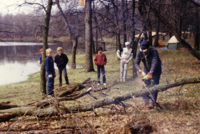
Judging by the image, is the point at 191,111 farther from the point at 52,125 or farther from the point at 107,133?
the point at 52,125

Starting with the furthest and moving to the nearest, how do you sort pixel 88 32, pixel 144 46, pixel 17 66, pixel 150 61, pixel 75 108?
pixel 17 66 < pixel 88 32 < pixel 150 61 < pixel 144 46 < pixel 75 108

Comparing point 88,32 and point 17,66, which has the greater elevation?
point 88,32

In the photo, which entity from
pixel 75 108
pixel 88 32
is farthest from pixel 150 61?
pixel 88 32

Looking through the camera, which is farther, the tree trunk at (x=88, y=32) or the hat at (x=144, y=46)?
the tree trunk at (x=88, y=32)

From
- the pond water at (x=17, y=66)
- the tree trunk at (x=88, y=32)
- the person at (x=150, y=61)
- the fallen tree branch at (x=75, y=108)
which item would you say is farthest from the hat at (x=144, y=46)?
the tree trunk at (x=88, y=32)

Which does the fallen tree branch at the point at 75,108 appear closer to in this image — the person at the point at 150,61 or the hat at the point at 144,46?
the person at the point at 150,61

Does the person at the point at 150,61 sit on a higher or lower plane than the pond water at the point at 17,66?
higher

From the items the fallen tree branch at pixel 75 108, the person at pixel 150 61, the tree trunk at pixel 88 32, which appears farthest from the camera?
the tree trunk at pixel 88 32

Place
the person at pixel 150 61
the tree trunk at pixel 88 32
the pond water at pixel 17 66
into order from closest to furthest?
the person at pixel 150 61 → the tree trunk at pixel 88 32 → the pond water at pixel 17 66

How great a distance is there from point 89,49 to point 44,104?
367 inches

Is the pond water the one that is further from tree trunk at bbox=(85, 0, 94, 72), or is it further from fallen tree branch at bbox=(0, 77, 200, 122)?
fallen tree branch at bbox=(0, 77, 200, 122)

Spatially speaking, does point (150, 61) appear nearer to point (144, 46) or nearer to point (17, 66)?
point (144, 46)

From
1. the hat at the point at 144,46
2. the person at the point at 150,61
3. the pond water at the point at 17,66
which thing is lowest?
the pond water at the point at 17,66

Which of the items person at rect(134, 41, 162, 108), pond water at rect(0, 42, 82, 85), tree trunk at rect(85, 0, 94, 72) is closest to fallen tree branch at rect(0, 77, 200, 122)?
person at rect(134, 41, 162, 108)
